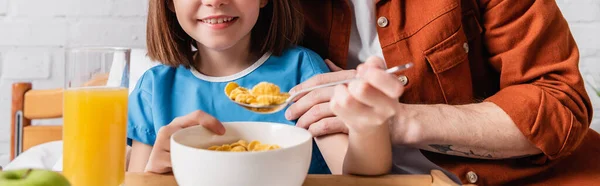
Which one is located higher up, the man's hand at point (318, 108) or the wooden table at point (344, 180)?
the man's hand at point (318, 108)

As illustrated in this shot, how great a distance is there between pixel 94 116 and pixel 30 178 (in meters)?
0.17

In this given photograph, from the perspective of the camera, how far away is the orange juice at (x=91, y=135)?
2.35ft

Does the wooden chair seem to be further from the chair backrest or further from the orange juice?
the orange juice

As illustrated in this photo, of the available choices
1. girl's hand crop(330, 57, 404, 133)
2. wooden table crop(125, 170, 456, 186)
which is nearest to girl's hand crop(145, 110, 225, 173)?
wooden table crop(125, 170, 456, 186)

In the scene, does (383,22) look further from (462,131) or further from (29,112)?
(29,112)

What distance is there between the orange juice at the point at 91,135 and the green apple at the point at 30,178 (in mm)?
136

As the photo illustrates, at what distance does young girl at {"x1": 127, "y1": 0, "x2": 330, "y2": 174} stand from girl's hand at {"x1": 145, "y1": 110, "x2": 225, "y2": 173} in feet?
→ 0.64

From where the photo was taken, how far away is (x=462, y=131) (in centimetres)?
104

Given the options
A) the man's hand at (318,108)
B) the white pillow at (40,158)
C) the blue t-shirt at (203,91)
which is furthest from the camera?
the white pillow at (40,158)

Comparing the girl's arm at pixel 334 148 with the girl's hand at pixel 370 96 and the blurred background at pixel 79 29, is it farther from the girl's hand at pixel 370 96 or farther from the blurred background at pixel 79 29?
the blurred background at pixel 79 29

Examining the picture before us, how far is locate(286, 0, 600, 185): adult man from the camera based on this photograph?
3.43ft

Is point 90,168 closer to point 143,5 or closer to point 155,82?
point 155,82

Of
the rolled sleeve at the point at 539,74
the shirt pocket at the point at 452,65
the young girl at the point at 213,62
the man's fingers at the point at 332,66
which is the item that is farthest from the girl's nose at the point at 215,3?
the rolled sleeve at the point at 539,74

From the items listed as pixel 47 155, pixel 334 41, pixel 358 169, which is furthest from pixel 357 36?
pixel 47 155
